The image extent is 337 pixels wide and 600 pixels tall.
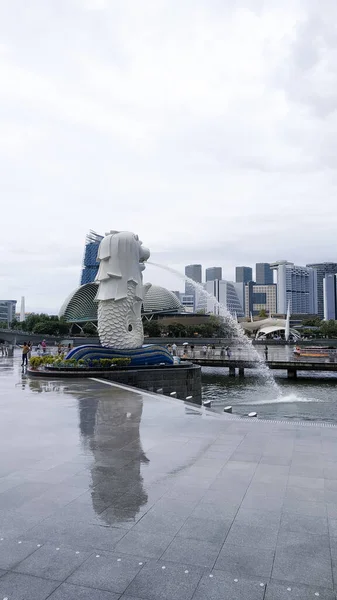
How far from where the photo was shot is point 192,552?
4340 millimetres

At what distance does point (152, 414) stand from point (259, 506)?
5692 millimetres

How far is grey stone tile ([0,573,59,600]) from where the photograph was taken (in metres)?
3.67

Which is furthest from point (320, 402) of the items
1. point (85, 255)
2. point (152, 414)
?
point (85, 255)

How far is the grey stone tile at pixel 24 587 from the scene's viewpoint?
3666 mm

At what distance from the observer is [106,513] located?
17.0 feet

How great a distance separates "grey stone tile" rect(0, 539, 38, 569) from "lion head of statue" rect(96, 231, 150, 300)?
653 inches

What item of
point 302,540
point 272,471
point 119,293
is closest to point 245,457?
point 272,471

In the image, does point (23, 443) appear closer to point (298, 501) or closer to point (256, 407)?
point (298, 501)

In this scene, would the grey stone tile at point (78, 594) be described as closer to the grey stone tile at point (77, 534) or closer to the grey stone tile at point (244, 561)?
the grey stone tile at point (77, 534)

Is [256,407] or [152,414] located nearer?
[152,414]

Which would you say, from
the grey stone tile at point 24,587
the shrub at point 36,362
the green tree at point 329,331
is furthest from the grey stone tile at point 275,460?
the green tree at point 329,331

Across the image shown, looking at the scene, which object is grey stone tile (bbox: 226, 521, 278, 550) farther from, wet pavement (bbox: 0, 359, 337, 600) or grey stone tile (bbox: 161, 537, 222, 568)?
grey stone tile (bbox: 161, 537, 222, 568)

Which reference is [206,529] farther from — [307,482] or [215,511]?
[307,482]

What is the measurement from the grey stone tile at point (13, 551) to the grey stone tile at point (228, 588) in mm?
1590
